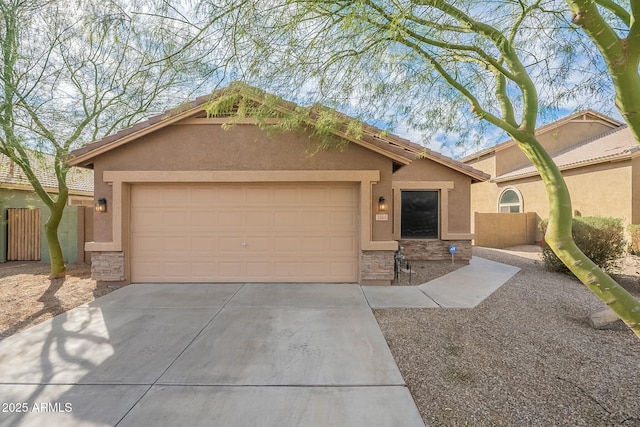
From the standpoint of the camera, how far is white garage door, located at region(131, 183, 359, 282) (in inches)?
289

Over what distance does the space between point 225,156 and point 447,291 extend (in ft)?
21.1

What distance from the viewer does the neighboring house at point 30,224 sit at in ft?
32.9

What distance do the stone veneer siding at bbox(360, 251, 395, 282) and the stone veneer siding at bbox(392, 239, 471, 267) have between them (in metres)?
3.33

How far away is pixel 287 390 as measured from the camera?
317 cm

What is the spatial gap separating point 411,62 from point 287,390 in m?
5.36

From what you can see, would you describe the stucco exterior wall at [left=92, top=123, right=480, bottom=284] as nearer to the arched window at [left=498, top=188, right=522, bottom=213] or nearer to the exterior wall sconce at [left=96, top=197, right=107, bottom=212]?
the exterior wall sconce at [left=96, top=197, right=107, bottom=212]

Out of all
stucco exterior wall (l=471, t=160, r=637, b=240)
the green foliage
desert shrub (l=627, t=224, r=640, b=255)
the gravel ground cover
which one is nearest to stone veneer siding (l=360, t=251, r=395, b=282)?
the gravel ground cover

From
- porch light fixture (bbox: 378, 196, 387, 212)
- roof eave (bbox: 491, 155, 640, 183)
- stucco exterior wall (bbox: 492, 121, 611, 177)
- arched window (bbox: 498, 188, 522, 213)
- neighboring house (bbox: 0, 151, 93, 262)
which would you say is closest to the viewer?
porch light fixture (bbox: 378, 196, 387, 212)

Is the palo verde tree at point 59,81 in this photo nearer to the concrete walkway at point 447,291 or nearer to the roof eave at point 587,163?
the concrete walkway at point 447,291

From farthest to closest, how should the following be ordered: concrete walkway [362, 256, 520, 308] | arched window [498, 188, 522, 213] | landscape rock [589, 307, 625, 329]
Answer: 1. arched window [498, 188, 522, 213]
2. concrete walkway [362, 256, 520, 308]
3. landscape rock [589, 307, 625, 329]

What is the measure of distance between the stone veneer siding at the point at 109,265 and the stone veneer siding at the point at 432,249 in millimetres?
8557

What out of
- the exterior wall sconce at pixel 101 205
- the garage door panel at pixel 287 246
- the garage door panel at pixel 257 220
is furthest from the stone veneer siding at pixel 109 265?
the garage door panel at pixel 287 246

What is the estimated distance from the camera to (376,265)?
7105 millimetres

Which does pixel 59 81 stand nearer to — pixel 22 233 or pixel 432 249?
pixel 22 233
